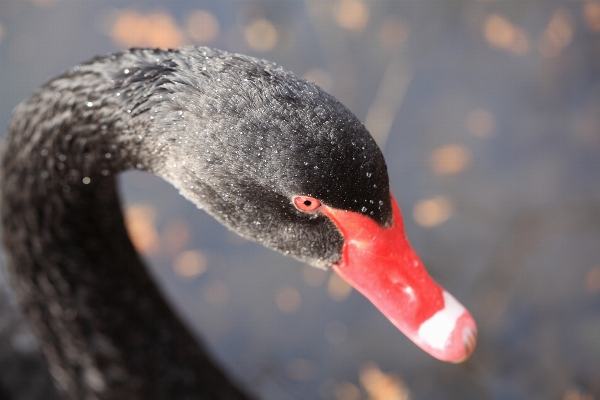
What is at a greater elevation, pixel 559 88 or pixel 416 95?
pixel 559 88

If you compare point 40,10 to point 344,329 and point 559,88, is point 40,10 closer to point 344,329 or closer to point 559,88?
point 344,329

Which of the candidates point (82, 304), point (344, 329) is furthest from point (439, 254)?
point (82, 304)

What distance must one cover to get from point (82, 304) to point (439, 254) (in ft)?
5.98

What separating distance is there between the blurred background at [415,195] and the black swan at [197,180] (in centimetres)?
69

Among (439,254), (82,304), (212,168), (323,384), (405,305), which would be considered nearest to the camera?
(212,168)

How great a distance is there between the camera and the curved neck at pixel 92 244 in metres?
1.30

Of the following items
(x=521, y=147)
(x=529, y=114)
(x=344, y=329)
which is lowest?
(x=344, y=329)

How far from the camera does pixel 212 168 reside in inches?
47.1

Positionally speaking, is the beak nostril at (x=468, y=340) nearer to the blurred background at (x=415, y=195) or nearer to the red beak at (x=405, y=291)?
the red beak at (x=405, y=291)

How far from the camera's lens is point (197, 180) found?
4.11 ft

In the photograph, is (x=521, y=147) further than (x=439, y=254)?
Yes

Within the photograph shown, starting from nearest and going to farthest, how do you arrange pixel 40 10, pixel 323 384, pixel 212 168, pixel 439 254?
1. pixel 212 168
2. pixel 323 384
3. pixel 439 254
4. pixel 40 10

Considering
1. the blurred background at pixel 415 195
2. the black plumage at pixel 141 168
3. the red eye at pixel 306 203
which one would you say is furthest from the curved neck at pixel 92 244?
the blurred background at pixel 415 195

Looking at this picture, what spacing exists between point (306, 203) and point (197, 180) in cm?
26
